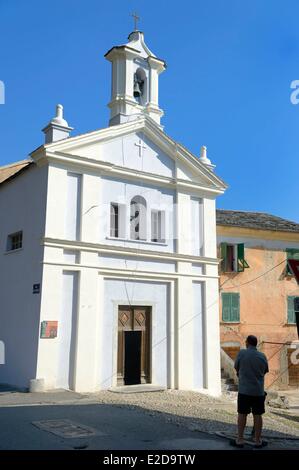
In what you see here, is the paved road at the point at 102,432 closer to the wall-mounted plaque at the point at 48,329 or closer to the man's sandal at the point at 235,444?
the man's sandal at the point at 235,444

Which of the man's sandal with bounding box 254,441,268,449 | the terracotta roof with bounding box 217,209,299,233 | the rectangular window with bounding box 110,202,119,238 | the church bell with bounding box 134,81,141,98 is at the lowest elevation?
the man's sandal with bounding box 254,441,268,449

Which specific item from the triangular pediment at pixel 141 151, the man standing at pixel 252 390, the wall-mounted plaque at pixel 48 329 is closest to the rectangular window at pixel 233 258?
the triangular pediment at pixel 141 151

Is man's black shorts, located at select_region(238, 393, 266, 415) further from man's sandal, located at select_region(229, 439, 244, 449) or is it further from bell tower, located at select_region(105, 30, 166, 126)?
bell tower, located at select_region(105, 30, 166, 126)

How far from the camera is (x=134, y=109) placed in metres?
17.2

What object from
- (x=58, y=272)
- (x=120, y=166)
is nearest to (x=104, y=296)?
(x=58, y=272)

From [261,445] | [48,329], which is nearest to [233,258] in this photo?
[48,329]

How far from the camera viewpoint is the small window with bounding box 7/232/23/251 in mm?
15234

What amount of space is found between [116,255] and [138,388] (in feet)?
13.0

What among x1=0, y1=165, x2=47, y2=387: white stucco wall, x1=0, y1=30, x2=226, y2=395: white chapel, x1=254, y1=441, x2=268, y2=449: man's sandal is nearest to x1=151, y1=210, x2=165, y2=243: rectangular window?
x1=0, y1=30, x2=226, y2=395: white chapel

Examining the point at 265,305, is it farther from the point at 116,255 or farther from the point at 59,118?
the point at 59,118

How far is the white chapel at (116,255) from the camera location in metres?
13.6

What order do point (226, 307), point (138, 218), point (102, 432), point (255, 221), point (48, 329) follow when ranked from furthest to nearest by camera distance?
point (255, 221)
point (226, 307)
point (138, 218)
point (48, 329)
point (102, 432)

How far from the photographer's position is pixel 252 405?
7.28 meters

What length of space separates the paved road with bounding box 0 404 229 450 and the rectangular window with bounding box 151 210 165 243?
22.6 feet
